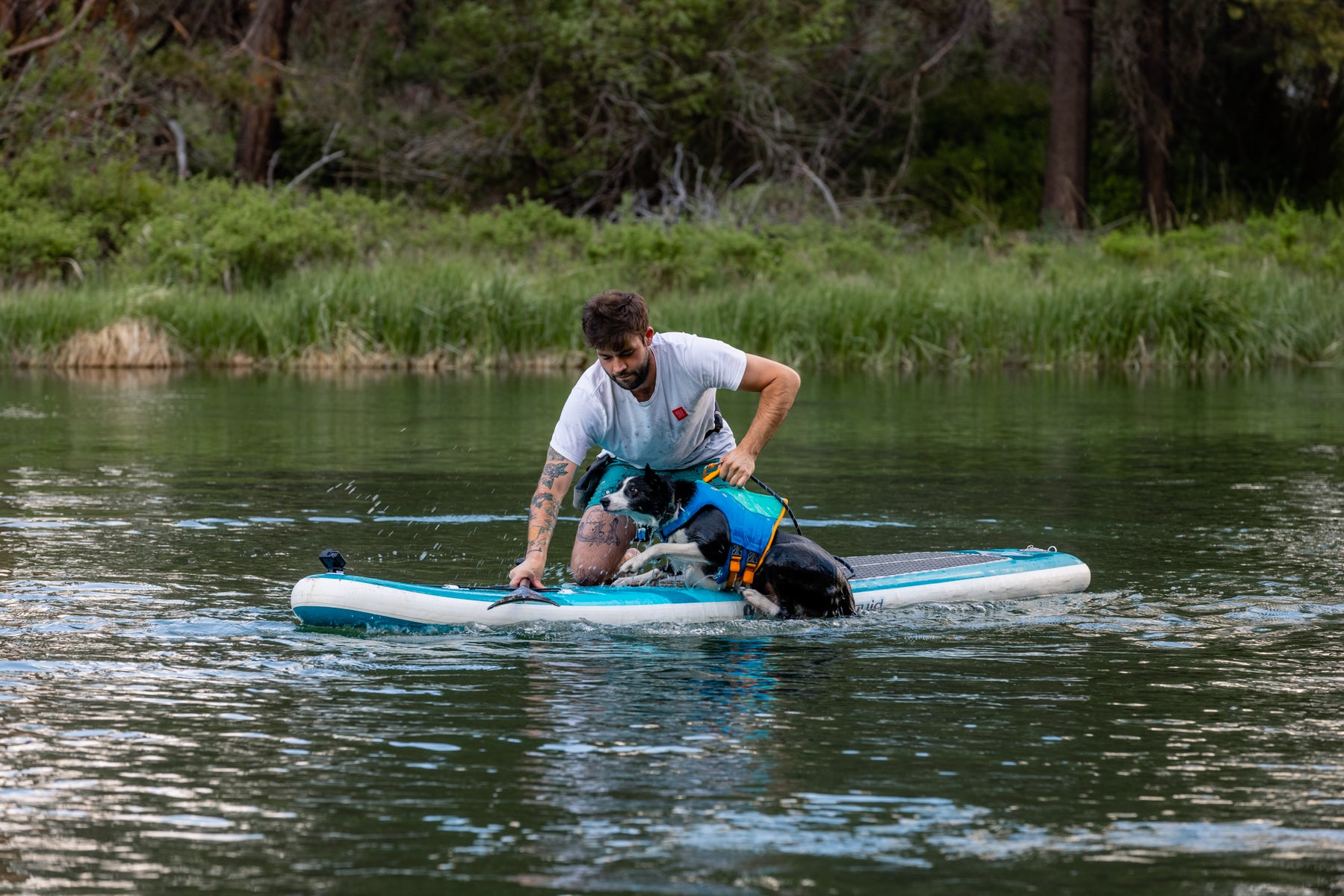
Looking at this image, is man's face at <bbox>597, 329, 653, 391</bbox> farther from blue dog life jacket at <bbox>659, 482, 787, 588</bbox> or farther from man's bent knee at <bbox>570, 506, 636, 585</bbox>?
man's bent knee at <bbox>570, 506, 636, 585</bbox>

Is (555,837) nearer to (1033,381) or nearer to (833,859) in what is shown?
(833,859)

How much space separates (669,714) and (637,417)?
194 cm

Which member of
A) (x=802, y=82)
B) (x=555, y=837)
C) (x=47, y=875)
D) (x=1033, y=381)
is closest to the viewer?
(x=47, y=875)

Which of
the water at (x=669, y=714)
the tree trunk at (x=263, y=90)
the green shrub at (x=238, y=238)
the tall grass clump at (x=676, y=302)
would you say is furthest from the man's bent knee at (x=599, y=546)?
the tree trunk at (x=263, y=90)

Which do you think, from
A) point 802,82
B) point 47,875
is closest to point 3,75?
point 802,82

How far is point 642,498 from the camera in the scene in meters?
7.29

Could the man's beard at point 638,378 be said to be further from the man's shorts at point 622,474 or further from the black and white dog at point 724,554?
the man's shorts at point 622,474

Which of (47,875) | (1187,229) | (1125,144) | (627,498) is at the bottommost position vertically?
(47,875)

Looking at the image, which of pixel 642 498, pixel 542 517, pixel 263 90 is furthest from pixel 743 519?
pixel 263 90

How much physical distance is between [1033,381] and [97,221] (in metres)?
14.5

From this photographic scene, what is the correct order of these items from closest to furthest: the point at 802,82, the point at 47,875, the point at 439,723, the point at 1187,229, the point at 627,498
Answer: the point at 47,875 < the point at 439,723 < the point at 627,498 < the point at 1187,229 < the point at 802,82

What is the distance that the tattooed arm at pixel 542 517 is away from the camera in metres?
7.16

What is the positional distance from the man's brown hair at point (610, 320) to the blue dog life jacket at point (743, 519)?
2.46 feet

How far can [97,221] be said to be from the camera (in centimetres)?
2812
